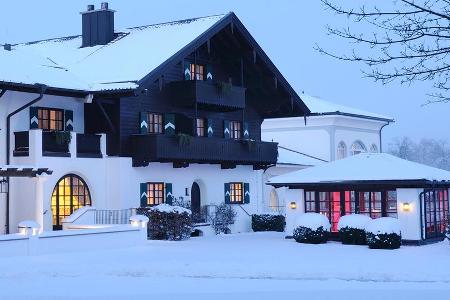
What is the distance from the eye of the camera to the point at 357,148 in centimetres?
4859

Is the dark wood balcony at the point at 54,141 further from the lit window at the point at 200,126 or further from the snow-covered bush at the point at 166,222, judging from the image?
the lit window at the point at 200,126

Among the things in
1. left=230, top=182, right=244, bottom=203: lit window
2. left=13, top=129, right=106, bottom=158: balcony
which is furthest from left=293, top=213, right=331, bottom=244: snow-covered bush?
left=230, top=182, right=244, bottom=203: lit window

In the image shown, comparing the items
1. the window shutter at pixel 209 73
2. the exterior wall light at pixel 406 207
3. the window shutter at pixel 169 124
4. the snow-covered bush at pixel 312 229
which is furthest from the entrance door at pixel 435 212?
the window shutter at pixel 209 73

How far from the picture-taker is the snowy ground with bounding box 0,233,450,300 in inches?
584

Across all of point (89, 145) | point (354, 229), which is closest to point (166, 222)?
point (89, 145)

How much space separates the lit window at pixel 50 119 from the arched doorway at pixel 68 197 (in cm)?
191

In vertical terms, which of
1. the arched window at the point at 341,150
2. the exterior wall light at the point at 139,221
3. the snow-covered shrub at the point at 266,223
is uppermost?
the arched window at the point at 341,150

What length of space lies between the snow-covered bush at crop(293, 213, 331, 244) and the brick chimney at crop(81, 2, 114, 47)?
43.4 feet

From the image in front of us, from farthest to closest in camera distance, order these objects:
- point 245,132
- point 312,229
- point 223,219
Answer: point 245,132, point 223,219, point 312,229

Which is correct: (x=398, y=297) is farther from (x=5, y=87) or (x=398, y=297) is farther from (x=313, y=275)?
(x=5, y=87)

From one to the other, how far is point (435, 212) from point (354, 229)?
3093 millimetres

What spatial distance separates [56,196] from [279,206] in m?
15.5

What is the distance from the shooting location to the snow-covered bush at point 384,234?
978 inches

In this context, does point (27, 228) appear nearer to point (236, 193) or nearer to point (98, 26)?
point (98, 26)
